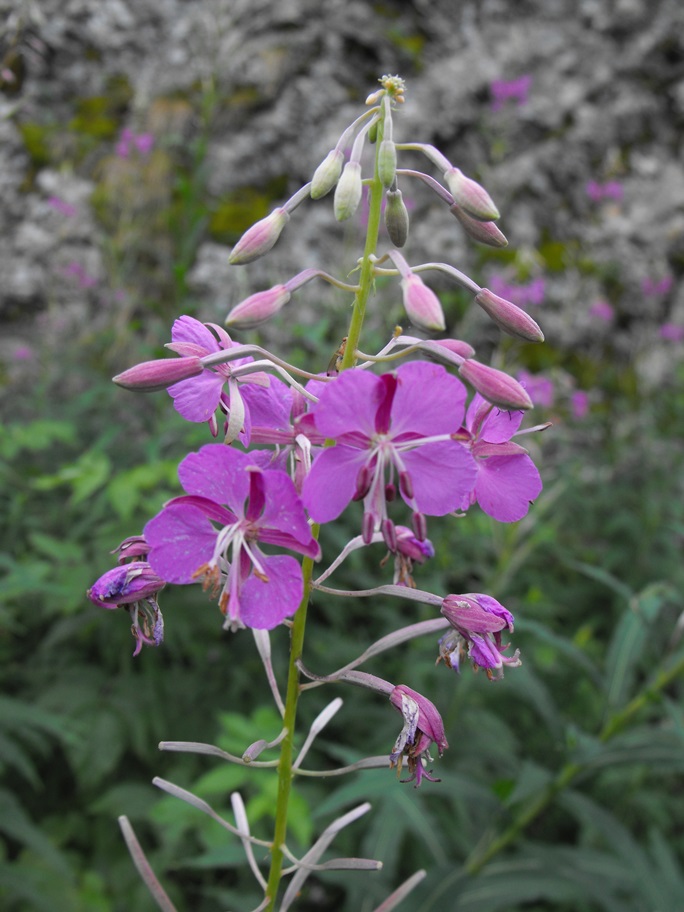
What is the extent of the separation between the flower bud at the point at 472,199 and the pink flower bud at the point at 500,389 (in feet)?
0.88

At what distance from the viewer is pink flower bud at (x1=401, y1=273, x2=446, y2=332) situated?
3.25ft

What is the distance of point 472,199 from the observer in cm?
114

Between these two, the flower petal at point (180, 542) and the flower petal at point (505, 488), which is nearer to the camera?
the flower petal at point (180, 542)

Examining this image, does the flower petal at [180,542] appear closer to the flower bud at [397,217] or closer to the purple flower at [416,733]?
the purple flower at [416,733]

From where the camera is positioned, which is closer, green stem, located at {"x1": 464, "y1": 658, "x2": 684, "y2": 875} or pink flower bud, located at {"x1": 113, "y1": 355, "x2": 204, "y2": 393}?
pink flower bud, located at {"x1": 113, "y1": 355, "x2": 204, "y2": 393}

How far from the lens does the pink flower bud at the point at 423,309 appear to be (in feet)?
3.25

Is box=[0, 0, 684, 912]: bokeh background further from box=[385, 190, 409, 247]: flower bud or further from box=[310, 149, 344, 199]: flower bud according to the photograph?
box=[310, 149, 344, 199]: flower bud

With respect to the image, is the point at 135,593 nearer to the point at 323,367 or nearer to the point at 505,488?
the point at 505,488

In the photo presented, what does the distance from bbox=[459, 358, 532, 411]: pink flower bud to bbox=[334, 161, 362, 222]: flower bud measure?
0.32 m

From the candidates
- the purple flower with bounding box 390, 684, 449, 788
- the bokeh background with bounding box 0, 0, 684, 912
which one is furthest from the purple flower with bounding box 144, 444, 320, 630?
the bokeh background with bounding box 0, 0, 684, 912

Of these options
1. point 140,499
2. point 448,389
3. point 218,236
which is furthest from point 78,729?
point 218,236

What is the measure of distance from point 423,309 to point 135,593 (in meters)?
0.65

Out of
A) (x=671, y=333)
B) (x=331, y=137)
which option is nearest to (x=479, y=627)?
(x=331, y=137)

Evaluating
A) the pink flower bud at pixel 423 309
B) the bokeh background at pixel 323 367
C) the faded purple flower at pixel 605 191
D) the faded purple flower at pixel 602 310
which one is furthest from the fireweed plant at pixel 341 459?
the faded purple flower at pixel 602 310
